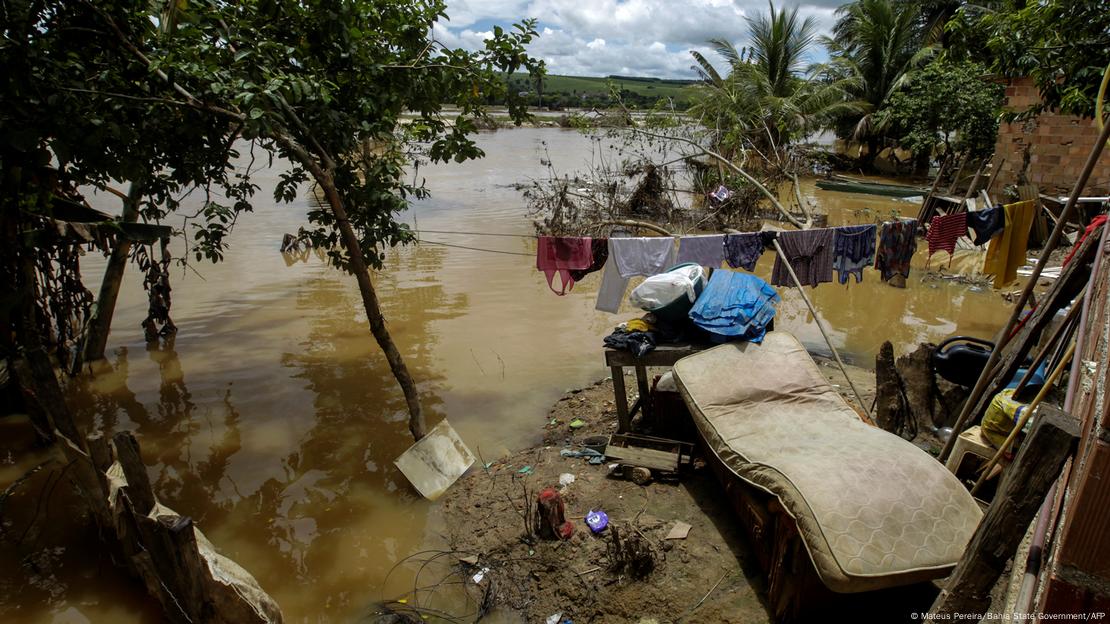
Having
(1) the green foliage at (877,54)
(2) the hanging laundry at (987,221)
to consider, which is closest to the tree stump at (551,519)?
(2) the hanging laundry at (987,221)

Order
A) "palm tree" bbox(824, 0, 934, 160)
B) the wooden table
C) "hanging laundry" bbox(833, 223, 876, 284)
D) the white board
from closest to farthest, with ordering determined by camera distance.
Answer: the wooden table
the white board
"hanging laundry" bbox(833, 223, 876, 284)
"palm tree" bbox(824, 0, 934, 160)

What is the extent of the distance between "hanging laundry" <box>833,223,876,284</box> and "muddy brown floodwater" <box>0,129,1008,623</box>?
2.01 metres

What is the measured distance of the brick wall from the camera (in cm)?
1113

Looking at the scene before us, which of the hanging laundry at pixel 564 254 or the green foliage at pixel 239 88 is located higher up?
the green foliage at pixel 239 88

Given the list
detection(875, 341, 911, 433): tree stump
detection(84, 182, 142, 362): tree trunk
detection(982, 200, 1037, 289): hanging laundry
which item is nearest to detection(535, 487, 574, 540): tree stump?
detection(875, 341, 911, 433): tree stump

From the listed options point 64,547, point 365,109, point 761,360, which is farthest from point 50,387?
point 761,360

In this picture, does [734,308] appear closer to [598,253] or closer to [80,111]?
[598,253]

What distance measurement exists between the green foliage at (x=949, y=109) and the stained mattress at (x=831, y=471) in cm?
1552

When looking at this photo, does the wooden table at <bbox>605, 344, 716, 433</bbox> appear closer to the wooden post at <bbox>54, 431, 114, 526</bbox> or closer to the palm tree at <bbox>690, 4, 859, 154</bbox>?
the wooden post at <bbox>54, 431, 114, 526</bbox>

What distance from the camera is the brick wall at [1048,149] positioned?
438 inches

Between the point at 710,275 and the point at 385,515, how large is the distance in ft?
12.1

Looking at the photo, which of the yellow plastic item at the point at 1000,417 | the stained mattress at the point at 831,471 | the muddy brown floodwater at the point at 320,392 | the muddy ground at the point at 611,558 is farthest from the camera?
the muddy brown floodwater at the point at 320,392

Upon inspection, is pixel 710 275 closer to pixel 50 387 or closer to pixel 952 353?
pixel 952 353

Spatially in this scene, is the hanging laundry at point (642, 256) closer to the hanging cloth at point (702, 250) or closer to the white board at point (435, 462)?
the hanging cloth at point (702, 250)
